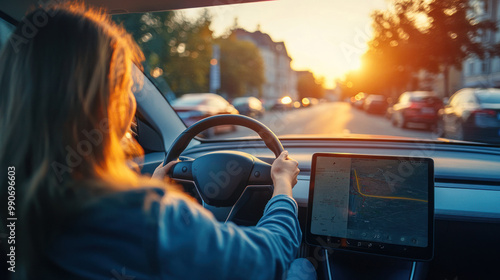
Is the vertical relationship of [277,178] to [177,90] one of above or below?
below

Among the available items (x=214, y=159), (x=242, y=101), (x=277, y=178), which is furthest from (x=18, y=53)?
(x=242, y=101)

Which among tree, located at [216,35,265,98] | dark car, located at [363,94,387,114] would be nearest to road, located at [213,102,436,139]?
dark car, located at [363,94,387,114]

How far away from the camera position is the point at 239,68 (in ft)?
131

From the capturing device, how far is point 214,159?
75.9 inches

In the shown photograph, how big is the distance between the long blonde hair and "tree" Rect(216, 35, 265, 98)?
38129 millimetres

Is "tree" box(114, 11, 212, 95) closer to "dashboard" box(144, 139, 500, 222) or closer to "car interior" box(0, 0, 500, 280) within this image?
"dashboard" box(144, 139, 500, 222)

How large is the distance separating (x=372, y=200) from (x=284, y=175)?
0.74m

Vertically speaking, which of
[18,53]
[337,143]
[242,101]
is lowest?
[337,143]

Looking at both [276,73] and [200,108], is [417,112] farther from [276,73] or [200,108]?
[276,73]

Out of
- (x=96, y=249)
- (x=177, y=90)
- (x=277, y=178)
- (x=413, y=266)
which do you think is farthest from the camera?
(x=177, y=90)

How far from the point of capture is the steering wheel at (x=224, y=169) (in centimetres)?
182

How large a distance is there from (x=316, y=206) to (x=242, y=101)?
71.0 ft

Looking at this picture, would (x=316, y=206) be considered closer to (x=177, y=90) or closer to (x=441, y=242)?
(x=441, y=242)

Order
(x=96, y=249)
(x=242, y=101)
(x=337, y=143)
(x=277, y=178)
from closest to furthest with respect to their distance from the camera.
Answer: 1. (x=96, y=249)
2. (x=277, y=178)
3. (x=337, y=143)
4. (x=242, y=101)
